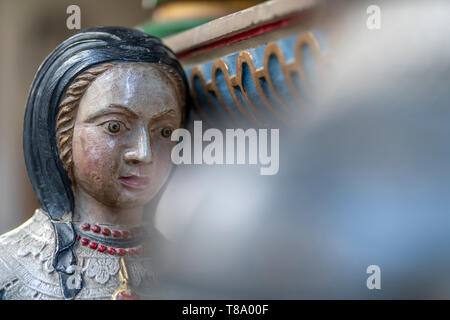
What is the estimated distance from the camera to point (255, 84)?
44.3 inches

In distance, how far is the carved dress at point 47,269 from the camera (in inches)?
43.8

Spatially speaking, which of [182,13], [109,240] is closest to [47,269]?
[109,240]

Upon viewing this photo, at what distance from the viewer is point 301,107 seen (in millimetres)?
1080

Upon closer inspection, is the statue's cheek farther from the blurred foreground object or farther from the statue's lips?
the blurred foreground object

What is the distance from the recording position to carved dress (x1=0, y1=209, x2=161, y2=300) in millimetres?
1111

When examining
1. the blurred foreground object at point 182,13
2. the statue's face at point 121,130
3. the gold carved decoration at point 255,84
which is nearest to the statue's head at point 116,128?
the statue's face at point 121,130

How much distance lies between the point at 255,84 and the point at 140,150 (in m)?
0.22

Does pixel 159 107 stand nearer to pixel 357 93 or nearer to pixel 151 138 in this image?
pixel 151 138

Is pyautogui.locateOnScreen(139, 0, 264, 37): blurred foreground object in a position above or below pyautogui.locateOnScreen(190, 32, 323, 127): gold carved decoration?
above

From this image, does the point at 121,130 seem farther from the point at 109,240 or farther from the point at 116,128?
the point at 109,240

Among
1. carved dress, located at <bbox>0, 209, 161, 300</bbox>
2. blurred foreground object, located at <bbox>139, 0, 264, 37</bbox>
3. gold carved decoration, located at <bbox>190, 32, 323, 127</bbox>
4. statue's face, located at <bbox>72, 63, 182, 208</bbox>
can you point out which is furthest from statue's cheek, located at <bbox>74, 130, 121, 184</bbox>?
blurred foreground object, located at <bbox>139, 0, 264, 37</bbox>

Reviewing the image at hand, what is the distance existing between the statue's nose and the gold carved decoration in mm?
187
